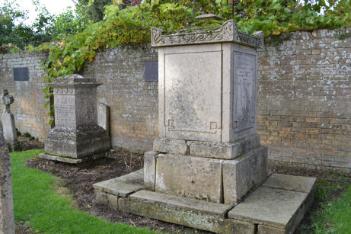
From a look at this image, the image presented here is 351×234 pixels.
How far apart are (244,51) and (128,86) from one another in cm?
414

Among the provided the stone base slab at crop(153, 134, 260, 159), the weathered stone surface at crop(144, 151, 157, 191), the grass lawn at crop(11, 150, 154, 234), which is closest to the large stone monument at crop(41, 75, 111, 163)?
the grass lawn at crop(11, 150, 154, 234)

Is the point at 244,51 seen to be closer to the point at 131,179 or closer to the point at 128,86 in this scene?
the point at 131,179

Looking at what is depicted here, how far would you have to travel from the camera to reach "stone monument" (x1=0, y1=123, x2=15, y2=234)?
2425 millimetres

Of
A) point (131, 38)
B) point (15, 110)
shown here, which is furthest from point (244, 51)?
point (15, 110)

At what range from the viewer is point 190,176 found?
3.67 meters

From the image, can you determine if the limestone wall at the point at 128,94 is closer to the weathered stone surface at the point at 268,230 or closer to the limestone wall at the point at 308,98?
the limestone wall at the point at 308,98

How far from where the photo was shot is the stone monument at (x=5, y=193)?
95.5 inches

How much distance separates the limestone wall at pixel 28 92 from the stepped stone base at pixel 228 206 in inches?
229

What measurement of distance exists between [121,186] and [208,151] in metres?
1.22

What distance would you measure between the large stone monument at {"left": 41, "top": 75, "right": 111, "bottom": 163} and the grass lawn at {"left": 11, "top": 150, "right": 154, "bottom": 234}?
84 cm

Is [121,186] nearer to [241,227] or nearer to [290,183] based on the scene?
[241,227]

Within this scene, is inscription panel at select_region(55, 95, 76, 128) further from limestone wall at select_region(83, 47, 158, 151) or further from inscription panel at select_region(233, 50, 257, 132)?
inscription panel at select_region(233, 50, 257, 132)

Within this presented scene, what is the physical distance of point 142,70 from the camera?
7.19 m

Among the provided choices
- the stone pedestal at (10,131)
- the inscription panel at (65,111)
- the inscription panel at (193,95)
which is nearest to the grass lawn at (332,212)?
the inscription panel at (193,95)
